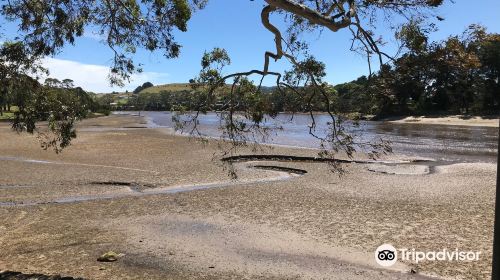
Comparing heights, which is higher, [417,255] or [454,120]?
[454,120]

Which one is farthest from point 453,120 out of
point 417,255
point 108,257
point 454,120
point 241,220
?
point 108,257

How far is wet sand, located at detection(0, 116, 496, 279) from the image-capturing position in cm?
948

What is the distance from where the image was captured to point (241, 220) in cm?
1322

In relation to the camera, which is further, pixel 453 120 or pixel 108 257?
pixel 453 120

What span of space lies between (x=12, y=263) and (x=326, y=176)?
1312 centimetres

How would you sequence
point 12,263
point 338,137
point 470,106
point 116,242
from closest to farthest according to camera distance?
point 338,137 < point 12,263 < point 116,242 < point 470,106

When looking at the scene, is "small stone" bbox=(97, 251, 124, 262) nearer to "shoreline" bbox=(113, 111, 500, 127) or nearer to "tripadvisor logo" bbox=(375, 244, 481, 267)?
"tripadvisor logo" bbox=(375, 244, 481, 267)

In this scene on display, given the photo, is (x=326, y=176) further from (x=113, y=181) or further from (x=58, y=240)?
(x=58, y=240)

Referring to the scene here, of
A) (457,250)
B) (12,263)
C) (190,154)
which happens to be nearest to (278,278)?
(457,250)

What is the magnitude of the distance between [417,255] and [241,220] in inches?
194

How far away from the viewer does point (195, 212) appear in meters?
14.3

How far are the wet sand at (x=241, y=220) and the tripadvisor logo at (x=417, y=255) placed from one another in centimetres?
22

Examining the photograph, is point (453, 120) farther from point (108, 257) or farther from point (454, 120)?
point (108, 257)

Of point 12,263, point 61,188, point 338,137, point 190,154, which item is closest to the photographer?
point 338,137
